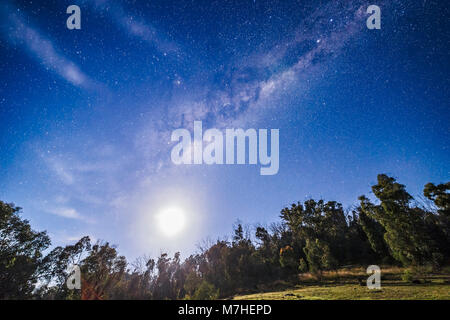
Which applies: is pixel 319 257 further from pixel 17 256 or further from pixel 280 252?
pixel 17 256

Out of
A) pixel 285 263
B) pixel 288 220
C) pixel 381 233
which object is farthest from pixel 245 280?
pixel 381 233

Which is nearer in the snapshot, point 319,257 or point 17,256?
point 319,257

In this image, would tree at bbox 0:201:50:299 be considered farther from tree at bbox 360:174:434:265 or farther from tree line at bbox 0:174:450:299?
tree at bbox 360:174:434:265

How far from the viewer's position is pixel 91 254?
4044 centimetres

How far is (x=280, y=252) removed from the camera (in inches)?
1444

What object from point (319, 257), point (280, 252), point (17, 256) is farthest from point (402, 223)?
point (17, 256)

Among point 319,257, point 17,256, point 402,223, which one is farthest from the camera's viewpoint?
point 17,256

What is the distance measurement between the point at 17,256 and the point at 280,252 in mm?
52740

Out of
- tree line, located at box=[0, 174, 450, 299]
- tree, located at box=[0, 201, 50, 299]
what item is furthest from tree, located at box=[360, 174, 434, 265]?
tree, located at box=[0, 201, 50, 299]

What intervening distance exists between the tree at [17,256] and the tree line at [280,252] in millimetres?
116

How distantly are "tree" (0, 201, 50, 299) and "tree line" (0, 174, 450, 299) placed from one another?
12 centimetres

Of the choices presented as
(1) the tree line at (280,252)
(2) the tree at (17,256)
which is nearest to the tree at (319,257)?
(1) the tree line at (280,252)
